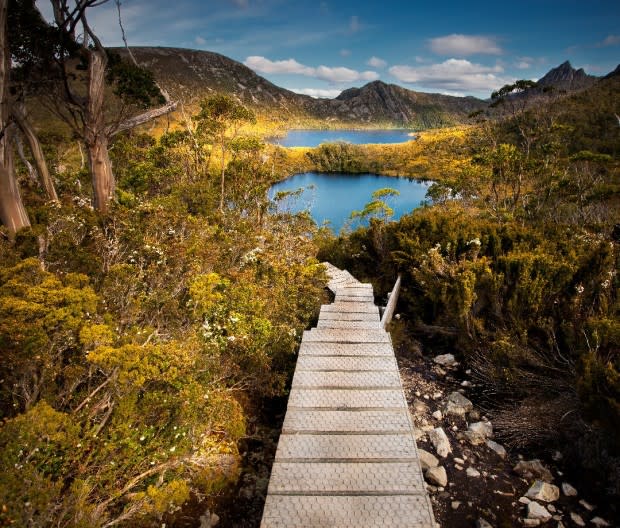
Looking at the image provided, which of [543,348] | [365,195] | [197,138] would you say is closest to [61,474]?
[543,348]

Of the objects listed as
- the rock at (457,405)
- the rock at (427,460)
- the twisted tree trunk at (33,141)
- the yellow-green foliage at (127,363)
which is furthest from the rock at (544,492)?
the twisted tree trunk at (33,141)

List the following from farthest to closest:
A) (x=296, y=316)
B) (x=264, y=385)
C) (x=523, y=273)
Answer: (x=296, y=316) → (x=523, y=273) → (x=264, y=385)

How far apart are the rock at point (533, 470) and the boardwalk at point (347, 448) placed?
1300 millimetres

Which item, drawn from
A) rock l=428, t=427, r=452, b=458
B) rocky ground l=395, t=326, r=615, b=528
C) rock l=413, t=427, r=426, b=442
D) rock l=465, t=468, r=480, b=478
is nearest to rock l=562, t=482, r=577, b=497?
rocky ground l=395, t=326, r=615, b=528

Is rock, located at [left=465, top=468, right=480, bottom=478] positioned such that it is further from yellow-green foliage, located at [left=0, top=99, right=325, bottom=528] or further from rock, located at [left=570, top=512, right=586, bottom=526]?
yellow-green foliage, located at [left=0, top=99, right=325, bottom=528]

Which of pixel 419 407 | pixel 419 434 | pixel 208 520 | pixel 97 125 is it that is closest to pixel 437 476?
pixel 419 434

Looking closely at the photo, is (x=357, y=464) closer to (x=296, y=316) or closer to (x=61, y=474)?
(x=61, y=474)

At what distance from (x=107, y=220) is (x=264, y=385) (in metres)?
3.87

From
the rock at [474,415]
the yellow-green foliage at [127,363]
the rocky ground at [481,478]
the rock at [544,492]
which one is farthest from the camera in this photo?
the rock at [474,415]

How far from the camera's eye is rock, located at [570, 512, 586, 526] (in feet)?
11.3

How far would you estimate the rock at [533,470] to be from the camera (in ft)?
13.1

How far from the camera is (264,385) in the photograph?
5.06 metres

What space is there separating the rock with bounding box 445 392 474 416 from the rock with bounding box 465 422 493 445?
0.93 ft

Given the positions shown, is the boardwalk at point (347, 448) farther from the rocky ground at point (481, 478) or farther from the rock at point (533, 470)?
the rock at point (533, 470)
